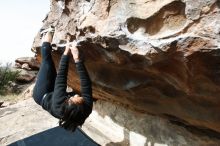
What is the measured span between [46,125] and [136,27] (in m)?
3.75

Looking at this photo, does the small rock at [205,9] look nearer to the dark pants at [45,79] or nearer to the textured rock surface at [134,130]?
the textured rock surface at [134,130]

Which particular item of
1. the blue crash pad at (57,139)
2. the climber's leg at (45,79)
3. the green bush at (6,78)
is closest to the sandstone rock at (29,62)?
the green bush at (6,78)

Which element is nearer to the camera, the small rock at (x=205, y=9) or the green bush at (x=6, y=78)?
the small rock at (x=205, y=9)

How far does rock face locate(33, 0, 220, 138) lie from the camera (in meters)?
3.06

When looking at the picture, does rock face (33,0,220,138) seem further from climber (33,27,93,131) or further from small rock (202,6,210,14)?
climber (33,27,93,131)

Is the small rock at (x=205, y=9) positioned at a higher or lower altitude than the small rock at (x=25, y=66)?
higher

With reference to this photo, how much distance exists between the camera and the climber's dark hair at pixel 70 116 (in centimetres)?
385

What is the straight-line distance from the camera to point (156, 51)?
133 inches

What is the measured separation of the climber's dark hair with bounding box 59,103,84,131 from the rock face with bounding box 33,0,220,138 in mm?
744

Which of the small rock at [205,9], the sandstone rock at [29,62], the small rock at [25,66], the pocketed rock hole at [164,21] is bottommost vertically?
the small rock at [25,66]

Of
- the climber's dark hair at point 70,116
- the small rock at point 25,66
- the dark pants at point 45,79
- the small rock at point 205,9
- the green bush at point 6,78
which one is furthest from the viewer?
the small rock at point 25,66

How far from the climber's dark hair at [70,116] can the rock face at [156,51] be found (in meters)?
0.74

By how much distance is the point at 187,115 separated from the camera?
4.28 meters

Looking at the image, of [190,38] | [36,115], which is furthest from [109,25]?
[36,115]
